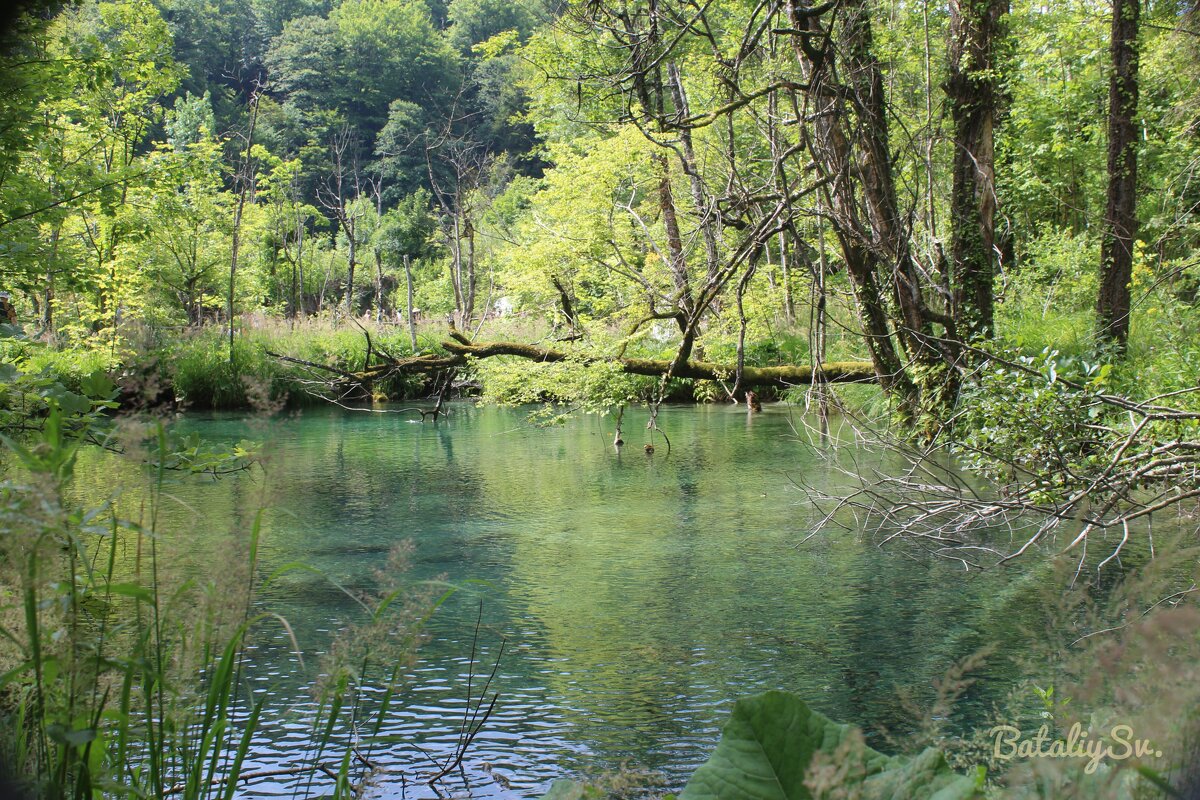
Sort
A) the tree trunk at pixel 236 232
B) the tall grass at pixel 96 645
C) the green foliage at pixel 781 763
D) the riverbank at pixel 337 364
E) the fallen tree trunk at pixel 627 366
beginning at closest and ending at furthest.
Result: the tall grass at pixel 96 645, the green foliage at pixel 781 763, the fallen tree trunk at pixel 627 366, the riverbank at pixel 337 364, the tree trunk at pixel 236 232

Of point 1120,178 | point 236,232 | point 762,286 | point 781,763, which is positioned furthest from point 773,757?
point 236,232

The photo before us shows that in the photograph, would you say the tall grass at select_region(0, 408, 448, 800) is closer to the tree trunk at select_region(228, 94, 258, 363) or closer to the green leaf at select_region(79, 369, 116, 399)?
the green leaf at select_region(79, 369, 116, 399)

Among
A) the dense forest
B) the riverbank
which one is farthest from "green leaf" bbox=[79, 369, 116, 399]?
the riverbank

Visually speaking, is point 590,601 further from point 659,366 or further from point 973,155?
point 973,155

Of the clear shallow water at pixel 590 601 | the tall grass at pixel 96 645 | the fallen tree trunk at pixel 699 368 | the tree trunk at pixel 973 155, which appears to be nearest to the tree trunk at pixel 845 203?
the fallen tree trunk at pixel 699 368

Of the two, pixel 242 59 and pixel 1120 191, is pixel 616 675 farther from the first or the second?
pixel 242 59

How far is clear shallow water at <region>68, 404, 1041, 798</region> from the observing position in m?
3.31

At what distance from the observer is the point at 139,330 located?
1.86 metres

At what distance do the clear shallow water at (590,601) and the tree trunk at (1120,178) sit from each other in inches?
124

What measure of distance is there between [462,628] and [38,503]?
12.0 ft

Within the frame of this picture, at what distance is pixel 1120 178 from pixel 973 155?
1575mm

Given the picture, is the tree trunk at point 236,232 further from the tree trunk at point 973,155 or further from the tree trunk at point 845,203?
the tree trunk at point 973,155

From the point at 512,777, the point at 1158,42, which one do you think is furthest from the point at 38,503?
the point at 1158,42

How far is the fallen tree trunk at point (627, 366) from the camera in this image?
28.1ft
